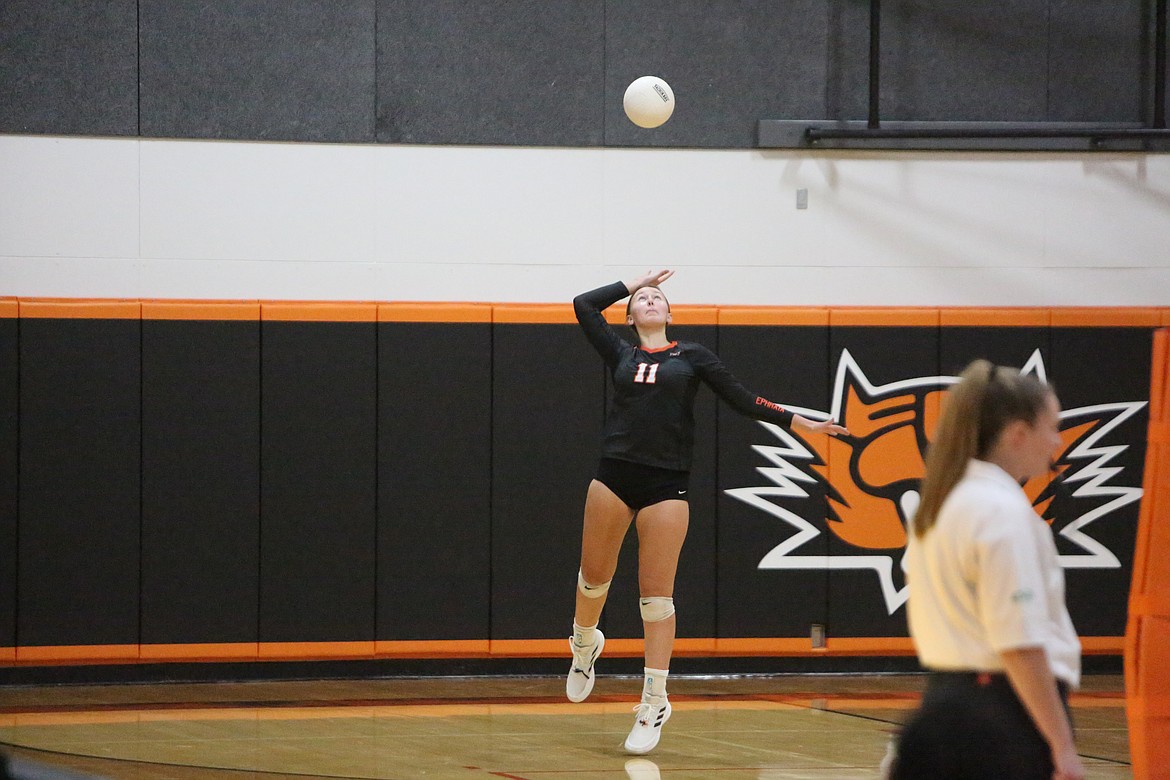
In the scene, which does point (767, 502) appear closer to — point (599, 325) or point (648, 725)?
point (599, 325)

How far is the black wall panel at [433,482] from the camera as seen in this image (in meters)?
7.97

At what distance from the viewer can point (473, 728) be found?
6445 millimetres

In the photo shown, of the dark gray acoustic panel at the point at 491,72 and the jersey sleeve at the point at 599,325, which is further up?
the dark gray acoustic panel at the point at 491,72

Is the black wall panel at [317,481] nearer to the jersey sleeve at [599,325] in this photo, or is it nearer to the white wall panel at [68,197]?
the white wall panel at [68,197]

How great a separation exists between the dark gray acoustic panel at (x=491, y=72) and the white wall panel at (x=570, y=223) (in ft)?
0.50

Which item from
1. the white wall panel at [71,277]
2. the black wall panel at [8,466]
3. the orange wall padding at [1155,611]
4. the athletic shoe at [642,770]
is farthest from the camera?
the white wall panel at [71,277]

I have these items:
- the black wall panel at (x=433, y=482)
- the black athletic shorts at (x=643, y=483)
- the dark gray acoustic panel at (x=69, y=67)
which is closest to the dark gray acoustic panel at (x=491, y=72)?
the black wall panel at (x=433, y=482)

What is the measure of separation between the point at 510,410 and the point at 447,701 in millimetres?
1882

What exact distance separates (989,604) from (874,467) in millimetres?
5972

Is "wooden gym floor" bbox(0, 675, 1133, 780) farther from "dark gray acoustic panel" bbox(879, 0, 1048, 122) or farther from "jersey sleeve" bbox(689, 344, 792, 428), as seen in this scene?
"dark gray acoustic panel" bbox(879, 0, 1048, 122)

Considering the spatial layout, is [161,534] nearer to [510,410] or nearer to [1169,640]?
[510,410]

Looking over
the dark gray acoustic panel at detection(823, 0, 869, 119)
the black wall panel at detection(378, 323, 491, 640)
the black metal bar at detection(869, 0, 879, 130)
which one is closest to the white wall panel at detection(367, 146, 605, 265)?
the black wall panel at detection(378, 323, 491, 640)

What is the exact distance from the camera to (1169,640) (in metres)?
4.32

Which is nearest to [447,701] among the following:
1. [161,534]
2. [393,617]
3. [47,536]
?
[393,617]
